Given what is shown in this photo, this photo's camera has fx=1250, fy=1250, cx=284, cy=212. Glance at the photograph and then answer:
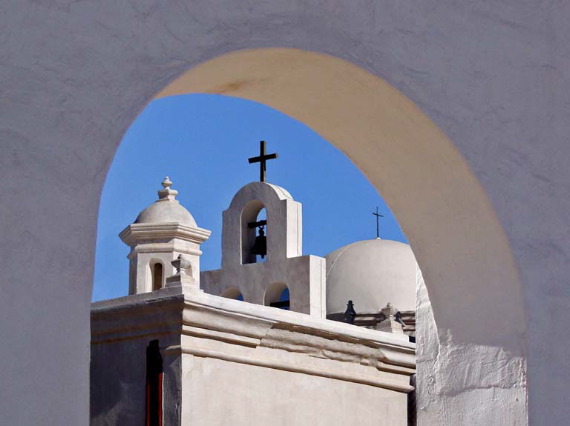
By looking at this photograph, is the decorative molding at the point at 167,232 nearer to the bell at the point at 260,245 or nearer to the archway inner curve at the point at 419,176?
the bell at the point at 260,245

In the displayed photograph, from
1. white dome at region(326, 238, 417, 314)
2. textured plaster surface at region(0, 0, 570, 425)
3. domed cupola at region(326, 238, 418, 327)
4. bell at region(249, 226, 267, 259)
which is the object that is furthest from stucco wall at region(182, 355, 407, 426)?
white dome at region(326, 238, 417, 314)

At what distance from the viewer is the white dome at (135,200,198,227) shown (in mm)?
12172

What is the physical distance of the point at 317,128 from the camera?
4.05 meters

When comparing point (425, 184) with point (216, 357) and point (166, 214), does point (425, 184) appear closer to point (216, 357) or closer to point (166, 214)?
point (216, 357)

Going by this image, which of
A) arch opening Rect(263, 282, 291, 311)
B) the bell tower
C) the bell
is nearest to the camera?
the bell tower

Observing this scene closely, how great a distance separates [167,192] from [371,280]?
7.69 meters

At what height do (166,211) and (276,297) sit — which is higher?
(166,211)

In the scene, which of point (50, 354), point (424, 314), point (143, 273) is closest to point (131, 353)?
point (143, 273)

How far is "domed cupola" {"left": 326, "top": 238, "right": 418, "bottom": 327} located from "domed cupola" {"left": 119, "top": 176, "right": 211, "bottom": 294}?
7104mm

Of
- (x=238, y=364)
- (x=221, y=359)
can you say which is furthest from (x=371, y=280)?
(x=221, y=359)

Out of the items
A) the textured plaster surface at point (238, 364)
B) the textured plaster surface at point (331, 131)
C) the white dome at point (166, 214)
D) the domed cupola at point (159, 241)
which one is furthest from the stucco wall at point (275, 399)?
the textured plaster surface at point (331, 131)

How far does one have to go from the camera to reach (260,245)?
47.1 ft

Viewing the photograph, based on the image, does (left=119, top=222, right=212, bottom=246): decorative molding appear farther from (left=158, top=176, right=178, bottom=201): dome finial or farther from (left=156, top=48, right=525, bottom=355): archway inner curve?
(left=156, top=48, right=525, bottom=355): archway inner curve

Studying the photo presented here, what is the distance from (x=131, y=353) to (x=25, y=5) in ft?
20.0
